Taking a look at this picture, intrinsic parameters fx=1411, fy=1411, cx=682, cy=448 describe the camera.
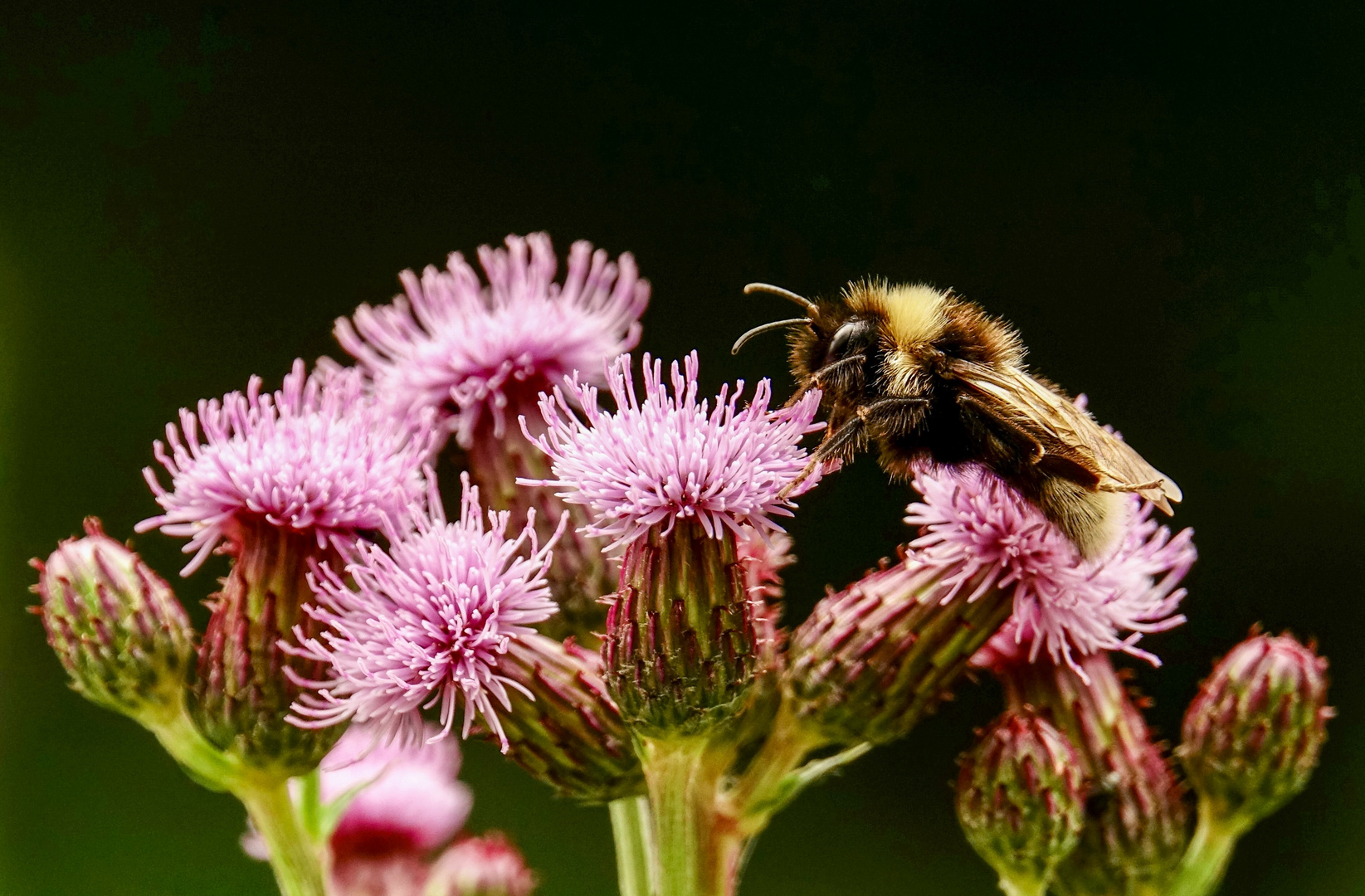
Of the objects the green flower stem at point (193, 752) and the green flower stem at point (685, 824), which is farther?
the green flower stem at point (193, 752)

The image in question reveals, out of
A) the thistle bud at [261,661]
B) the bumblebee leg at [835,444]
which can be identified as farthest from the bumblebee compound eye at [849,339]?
the thistle bud at [261,661]

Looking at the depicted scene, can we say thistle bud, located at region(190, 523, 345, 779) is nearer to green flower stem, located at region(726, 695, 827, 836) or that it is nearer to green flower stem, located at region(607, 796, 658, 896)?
green flower stem, located at region(607, 796, 658, 896)

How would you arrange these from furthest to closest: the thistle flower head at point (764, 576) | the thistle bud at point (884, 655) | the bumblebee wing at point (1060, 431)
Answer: the thistle bud at point (884, 655)
the thistle flower head at point (764, 576)
the bumblebee wing at point (1060, 431)

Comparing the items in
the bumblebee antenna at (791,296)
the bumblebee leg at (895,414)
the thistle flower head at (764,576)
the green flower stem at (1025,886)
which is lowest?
the green flower stem at (1025,886)

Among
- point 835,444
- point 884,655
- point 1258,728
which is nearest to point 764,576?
point 884,655

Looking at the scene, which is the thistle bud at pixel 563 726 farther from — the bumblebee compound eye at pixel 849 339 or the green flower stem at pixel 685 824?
the bumblebee compound eye at pixel 849 339

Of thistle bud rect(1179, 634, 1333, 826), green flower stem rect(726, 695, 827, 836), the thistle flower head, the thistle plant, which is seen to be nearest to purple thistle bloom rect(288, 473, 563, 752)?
the thistle plant

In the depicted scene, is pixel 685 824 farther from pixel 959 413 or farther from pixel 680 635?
pixel 959 413
